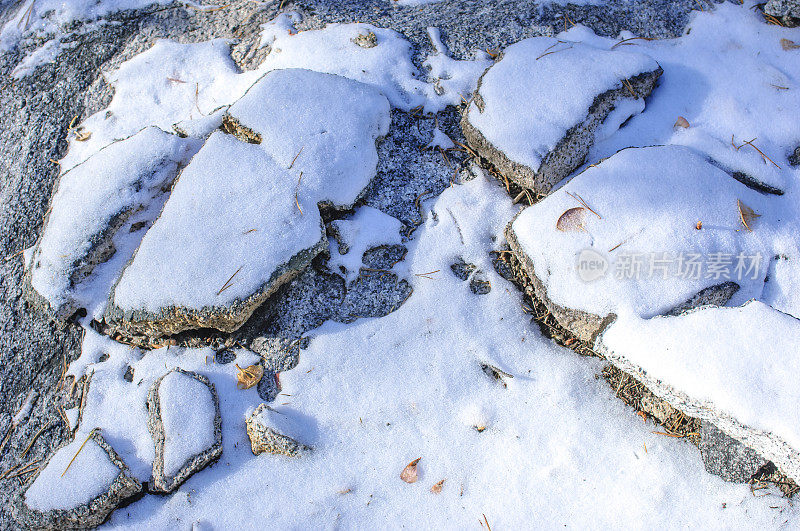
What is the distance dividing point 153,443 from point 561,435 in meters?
1.42

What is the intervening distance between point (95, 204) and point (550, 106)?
188 centimetres

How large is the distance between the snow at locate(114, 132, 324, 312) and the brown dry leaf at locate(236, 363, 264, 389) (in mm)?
269

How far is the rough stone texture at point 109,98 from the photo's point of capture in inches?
78.5

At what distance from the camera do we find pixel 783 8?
2482 mm

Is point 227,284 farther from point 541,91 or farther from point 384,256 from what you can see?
point 541,91

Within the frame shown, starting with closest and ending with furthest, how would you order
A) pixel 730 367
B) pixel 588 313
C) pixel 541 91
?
pixel 730 367
pixel 588 313
pixel 541 91

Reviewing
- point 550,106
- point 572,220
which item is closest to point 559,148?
point 550,106

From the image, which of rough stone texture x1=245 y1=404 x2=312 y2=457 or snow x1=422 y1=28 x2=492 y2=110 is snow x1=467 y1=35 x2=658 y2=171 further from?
rough stone texture x1=245 y1=404 x2=312 y2=457

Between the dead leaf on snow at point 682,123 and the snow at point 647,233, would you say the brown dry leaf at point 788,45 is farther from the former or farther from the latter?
the snow at point 647,233

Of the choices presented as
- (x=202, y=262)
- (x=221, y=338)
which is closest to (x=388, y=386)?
(x=221, y=338)

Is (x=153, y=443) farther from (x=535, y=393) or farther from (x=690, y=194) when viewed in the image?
(x=690, y=194)

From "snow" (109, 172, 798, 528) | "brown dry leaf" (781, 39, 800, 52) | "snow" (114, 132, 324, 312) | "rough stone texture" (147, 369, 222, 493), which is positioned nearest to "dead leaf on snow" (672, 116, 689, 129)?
"brown dry leaf" (781, 39, 800, 52)

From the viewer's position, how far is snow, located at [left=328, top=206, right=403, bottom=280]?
81.2 inches

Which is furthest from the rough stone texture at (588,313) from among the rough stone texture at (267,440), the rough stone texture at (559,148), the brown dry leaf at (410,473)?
the rough stone texture at (267,440)
